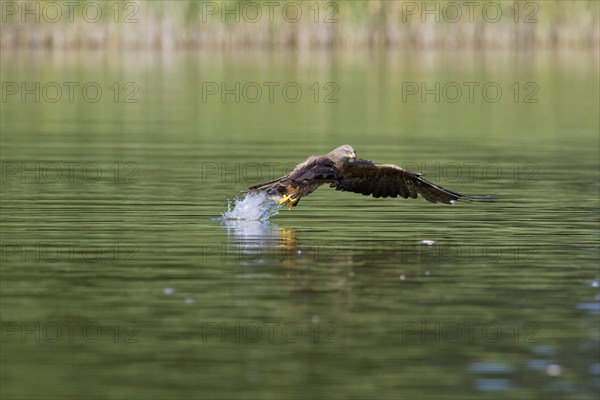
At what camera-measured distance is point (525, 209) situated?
18.4 metres

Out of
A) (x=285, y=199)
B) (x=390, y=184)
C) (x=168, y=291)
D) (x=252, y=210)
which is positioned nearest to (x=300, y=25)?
(x=252, y=210)

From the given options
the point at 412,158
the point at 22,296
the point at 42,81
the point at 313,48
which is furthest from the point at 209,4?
the point at 22,296

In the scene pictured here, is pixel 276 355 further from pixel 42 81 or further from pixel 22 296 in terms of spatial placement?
pixel 42 81

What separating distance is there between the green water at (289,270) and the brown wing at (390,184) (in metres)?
0.43

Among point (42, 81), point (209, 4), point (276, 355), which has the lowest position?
point (276, 355)

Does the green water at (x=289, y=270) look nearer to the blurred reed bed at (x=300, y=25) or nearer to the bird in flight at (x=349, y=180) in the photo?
the bird in flight at (x=349, y=180)

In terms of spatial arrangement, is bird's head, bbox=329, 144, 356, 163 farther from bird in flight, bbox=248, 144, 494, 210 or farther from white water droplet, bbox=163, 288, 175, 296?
white water droplet, bbox=163, 288, 175, 296

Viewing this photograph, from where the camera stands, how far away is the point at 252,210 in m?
17.3

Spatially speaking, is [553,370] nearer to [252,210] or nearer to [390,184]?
A: [390,184]

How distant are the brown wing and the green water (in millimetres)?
427

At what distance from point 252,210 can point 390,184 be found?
5.45 ft

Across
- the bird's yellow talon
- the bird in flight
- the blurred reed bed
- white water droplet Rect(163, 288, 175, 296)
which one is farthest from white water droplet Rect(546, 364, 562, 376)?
the blurred reed bed

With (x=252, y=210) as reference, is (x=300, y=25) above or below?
above

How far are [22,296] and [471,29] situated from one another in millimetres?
54429
